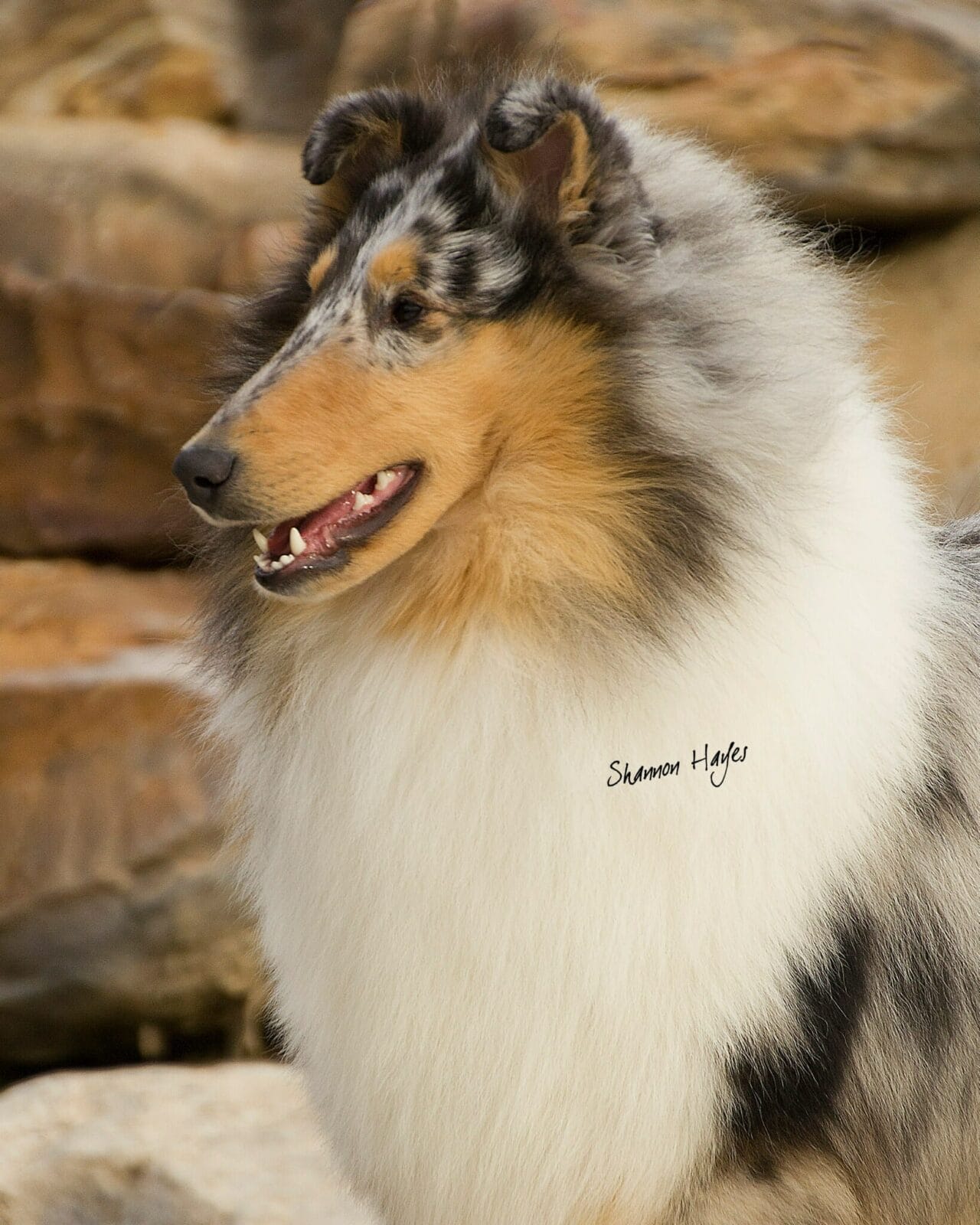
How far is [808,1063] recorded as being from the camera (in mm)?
2055

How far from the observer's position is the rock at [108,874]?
432 centimetres

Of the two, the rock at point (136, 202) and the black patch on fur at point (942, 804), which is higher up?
the black patch on fur at point (942, 804)

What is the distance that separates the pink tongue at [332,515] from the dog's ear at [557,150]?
43 centimetres

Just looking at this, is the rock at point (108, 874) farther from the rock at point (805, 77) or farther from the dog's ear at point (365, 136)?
the rock at point (805, 77)

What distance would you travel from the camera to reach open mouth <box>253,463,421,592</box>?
1966 mm

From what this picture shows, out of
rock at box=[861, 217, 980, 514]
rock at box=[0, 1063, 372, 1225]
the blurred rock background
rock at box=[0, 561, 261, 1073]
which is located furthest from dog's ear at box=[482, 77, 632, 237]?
rock at box=[861, 217, 980, 514]

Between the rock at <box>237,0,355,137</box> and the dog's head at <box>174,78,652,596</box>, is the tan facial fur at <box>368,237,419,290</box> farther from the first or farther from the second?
the rock at <box>237,0,355,137</box>

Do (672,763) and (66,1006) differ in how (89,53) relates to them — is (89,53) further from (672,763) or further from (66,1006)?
(672,763)

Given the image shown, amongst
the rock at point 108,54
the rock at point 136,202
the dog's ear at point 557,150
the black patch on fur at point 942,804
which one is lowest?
the rock at point 136,202

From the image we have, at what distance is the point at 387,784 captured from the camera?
207 centimetres

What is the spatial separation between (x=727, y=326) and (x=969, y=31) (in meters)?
3.43

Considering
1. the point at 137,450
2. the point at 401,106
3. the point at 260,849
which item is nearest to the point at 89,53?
the point at 137,450

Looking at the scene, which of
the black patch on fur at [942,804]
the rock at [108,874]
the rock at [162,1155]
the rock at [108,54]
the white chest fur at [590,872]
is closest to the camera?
the white chest fur at [590,872]

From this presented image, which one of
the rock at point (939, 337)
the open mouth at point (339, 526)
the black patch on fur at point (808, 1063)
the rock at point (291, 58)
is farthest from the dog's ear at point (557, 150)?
the rock at point (291, 58)
